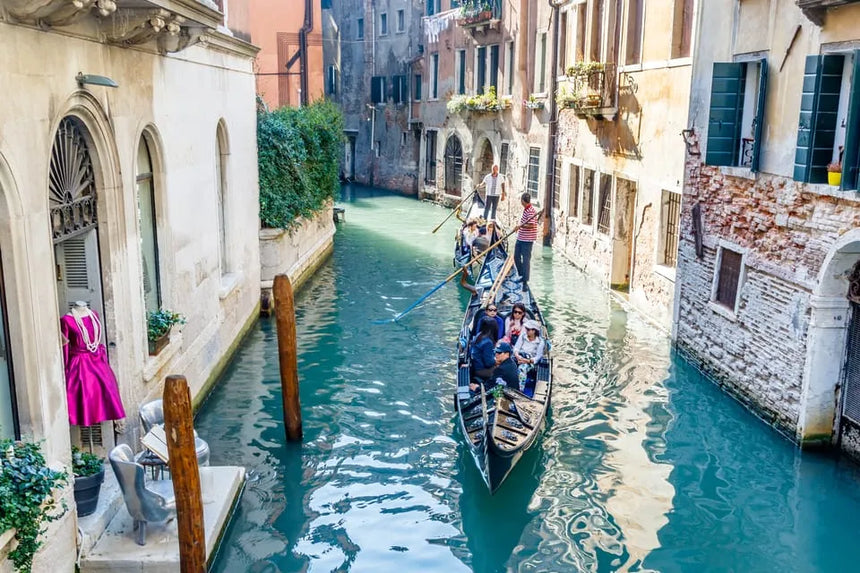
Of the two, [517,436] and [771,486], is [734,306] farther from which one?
[517,436]

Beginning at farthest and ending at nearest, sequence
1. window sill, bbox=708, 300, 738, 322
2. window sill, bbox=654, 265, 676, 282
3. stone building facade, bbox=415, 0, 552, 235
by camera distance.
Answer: stone building facade, bbox=415, 0, 552, 235
window sill, bbox=654, 265, 676, 282
window sill, bbox=708, 300, 738, 322

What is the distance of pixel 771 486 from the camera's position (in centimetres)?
690

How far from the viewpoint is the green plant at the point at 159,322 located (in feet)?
22.1

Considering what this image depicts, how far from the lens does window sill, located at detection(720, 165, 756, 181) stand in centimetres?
840

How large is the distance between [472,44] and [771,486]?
57.8 ft

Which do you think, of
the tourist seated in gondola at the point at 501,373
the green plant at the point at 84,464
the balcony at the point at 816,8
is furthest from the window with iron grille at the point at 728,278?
the green plant at the point at 84,464

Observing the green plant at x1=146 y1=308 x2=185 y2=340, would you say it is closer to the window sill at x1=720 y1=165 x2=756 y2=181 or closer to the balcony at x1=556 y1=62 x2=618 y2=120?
the window sill at x1=720 y1=165 x2=756 y2=181

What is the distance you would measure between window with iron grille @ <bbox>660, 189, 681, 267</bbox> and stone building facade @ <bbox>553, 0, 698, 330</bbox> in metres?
0.01

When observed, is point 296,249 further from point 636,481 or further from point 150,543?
point 150,543

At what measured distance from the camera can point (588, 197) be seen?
15516 millimetres

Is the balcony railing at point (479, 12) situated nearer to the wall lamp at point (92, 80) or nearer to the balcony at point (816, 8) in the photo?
the balcony at point (816, 8)

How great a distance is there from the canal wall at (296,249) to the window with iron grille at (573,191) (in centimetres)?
494

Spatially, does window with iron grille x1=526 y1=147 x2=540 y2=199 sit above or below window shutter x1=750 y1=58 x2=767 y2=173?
below

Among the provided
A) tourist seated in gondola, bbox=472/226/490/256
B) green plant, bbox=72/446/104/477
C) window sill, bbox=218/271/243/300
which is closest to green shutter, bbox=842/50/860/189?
green plant, bbox=72/446/104/477
